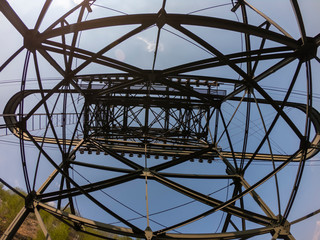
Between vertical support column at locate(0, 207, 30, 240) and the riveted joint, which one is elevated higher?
the riveted joint

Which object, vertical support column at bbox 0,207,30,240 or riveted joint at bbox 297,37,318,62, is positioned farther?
riveted joint at bbox 297,37,318,62

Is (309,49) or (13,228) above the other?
(309,49)

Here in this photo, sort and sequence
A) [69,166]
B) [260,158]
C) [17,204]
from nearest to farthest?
1. [69,166]
2. [260,158]
3. [17,204]

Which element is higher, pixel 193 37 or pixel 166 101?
pixel 166 101

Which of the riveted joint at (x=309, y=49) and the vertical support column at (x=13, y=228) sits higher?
the riveted joint at (x=309, y=49)

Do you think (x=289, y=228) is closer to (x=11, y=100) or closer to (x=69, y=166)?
(x=69, y=166)

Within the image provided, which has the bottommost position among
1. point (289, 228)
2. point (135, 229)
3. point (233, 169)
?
point (135, 229)

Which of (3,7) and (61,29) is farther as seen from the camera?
(61,29)

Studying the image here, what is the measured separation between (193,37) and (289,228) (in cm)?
637

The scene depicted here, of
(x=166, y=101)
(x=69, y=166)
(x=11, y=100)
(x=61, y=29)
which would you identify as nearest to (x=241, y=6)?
(x=166, y=101)

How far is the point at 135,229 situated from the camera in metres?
5.03

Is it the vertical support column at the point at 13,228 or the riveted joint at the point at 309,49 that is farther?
the riveted joint at the point at 309,49

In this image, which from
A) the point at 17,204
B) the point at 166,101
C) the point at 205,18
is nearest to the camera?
the point at 205,18

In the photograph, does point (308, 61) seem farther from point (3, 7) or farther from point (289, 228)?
point (3, 7)
